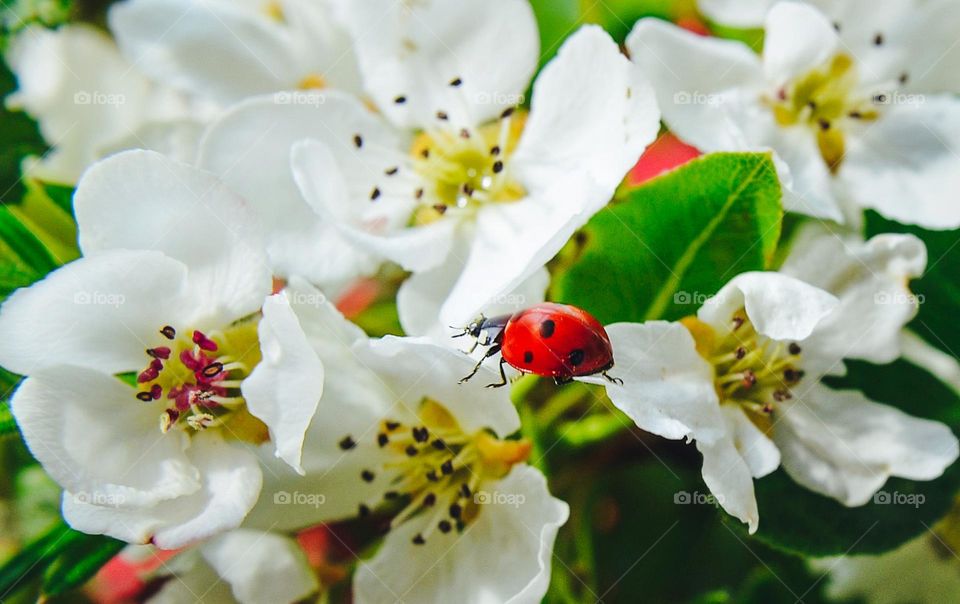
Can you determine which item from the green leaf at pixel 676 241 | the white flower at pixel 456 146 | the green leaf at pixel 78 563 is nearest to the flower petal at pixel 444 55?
the white flower at pixel 456 146

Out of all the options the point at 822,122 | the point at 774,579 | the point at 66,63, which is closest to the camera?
the point at 822,122

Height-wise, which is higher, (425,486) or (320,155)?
(320,155)

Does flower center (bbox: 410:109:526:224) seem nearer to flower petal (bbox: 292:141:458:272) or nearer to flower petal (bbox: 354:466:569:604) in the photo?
flower petal (bbox: 292:141:458:272)

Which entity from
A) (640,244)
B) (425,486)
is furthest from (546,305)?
(425,486)

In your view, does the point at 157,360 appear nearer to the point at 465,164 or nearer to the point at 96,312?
the point at 96,312

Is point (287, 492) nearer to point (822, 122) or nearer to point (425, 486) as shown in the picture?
point (425, 486)

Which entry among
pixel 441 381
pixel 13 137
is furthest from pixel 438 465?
pixel 13 137
